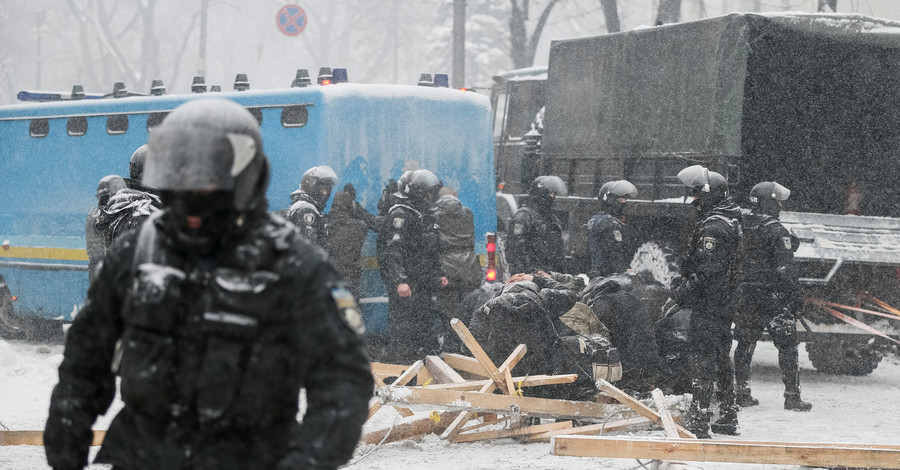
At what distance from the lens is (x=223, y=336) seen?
2.59 meters

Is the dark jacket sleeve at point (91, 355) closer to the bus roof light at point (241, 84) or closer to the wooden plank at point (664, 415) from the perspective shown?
the wooden plank at point (664, 415)

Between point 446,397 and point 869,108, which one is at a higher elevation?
point 869,108

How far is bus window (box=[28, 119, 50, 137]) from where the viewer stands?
12.2m

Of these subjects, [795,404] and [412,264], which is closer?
[795,404]

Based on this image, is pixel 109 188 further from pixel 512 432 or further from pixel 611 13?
pixel 611 13

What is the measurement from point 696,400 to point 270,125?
4.59 m

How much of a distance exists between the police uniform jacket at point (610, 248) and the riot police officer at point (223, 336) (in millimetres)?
7436

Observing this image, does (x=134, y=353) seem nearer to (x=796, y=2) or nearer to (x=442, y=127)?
(x=442, y=127)

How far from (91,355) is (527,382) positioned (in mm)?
4728

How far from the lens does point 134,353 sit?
2.65 meters

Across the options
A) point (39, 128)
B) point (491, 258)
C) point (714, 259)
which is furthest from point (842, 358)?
point (39, 128)

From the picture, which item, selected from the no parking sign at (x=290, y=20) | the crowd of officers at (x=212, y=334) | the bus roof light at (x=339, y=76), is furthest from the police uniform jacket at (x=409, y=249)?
the no parking sign at (x=290, y=20)

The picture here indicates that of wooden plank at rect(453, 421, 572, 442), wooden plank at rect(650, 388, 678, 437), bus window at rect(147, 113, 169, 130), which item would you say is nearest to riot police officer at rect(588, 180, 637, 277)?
wooden plank at rect(453, 421, 572, 442)

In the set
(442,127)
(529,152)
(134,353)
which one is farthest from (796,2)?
(134,353)
